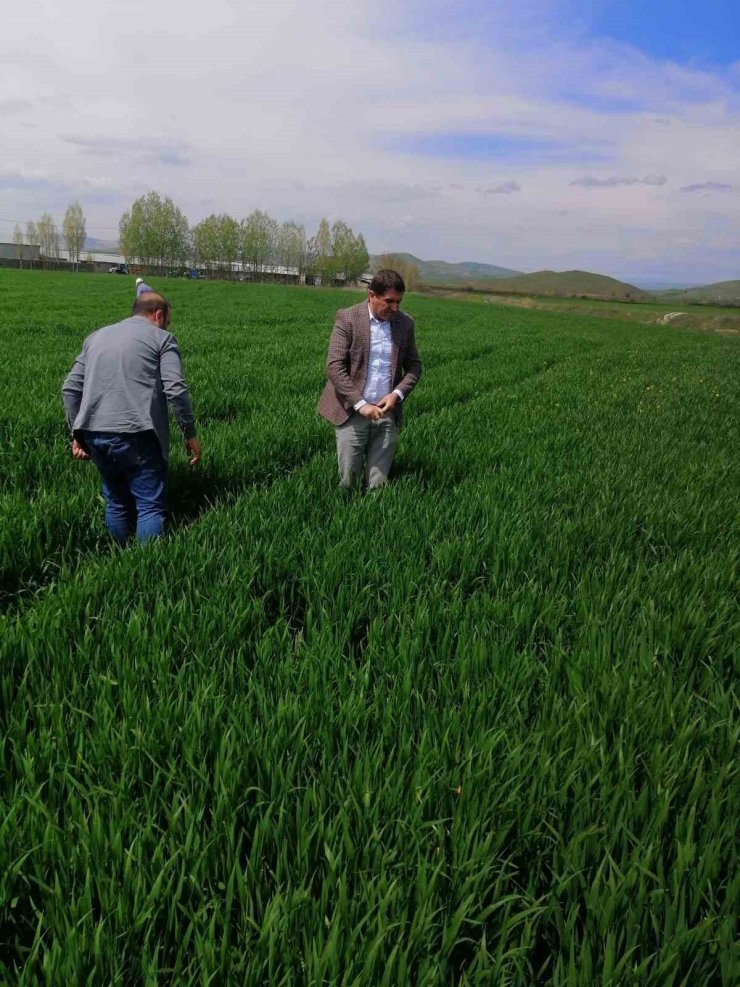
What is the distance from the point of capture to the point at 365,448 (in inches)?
202

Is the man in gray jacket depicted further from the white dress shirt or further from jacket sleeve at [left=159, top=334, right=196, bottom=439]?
the white dress shirt

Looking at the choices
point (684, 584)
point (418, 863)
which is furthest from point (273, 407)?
point (418, 863)

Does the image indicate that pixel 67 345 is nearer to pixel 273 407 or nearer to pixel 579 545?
pixel 273 407

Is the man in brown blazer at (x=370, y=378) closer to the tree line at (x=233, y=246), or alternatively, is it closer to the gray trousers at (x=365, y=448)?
the gray trousers at (x=365, y=448)

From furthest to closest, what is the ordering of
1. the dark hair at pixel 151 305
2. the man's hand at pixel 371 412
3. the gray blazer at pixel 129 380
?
1. the man's hand at pixel 371 412
2. the dark hair at pixel 151 305
3. the gray blazer at pixel 129 380

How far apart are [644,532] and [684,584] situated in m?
0.91

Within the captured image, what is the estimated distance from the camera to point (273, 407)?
8.08 meters

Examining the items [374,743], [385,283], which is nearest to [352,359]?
[385,283]

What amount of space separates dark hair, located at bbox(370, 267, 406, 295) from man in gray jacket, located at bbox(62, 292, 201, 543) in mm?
1445

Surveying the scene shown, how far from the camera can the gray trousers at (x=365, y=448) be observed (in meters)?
4.91

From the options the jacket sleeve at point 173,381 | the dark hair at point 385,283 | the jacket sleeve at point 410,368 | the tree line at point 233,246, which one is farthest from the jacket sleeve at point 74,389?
the tree line at point 233,246

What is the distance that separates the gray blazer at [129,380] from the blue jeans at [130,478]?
8 cm

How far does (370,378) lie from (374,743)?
3339 mm

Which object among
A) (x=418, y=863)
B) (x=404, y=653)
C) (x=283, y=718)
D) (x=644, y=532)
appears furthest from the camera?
(x=644, y=532)
